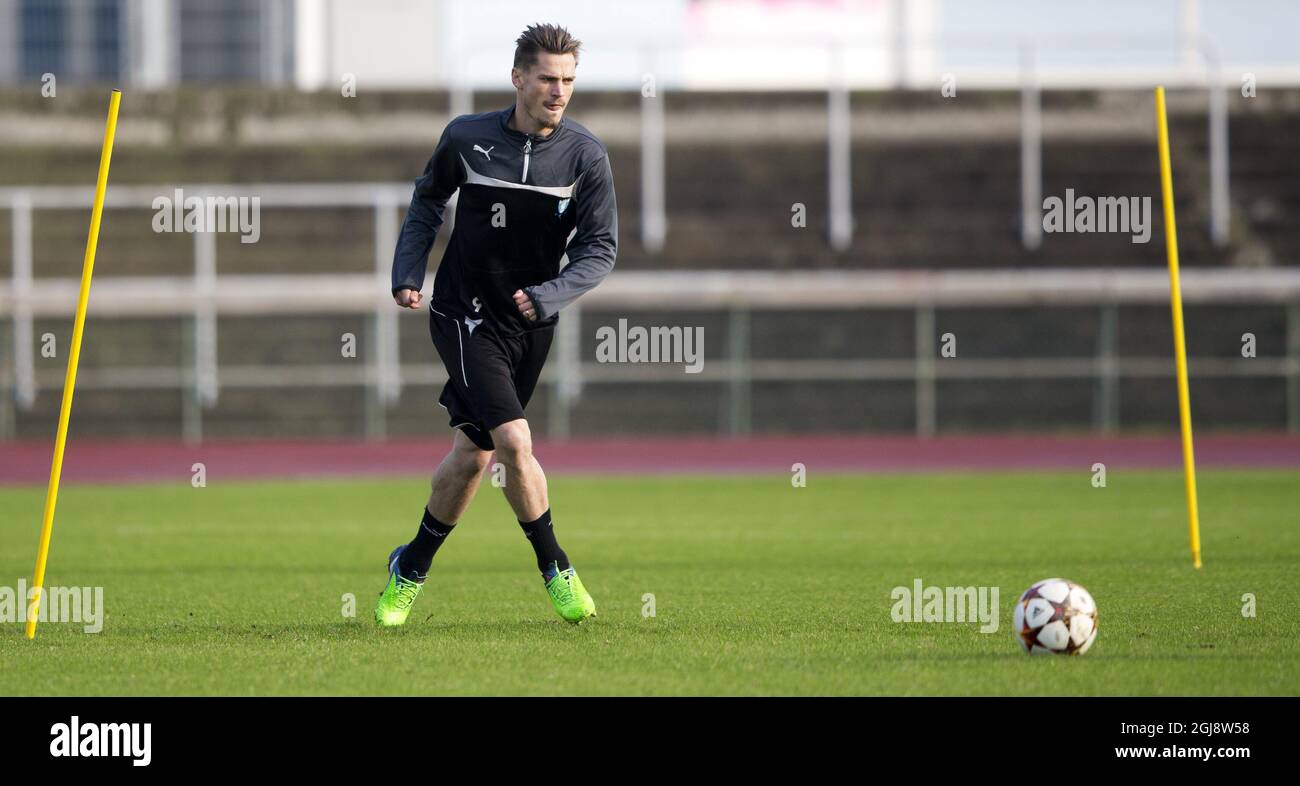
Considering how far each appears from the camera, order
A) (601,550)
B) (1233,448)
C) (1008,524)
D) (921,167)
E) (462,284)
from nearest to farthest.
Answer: (462,284) < (601,550) < (1008,524) < (1233,448) < (921,167)

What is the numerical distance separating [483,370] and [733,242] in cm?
1959

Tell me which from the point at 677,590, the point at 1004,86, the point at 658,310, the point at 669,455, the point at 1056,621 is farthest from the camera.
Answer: the point at 1004,86

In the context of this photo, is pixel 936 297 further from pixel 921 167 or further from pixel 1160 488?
pixel 1160 488

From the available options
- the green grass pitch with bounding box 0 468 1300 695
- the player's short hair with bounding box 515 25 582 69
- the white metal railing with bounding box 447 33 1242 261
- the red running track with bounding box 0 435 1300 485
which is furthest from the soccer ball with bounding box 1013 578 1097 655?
the white metal railing with bounding box 447 33 1242 261

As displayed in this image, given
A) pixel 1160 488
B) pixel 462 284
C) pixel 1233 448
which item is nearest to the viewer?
pixel 462 284

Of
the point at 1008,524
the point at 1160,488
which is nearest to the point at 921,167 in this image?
the point at 1160,488

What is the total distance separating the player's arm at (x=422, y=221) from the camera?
24.5ft

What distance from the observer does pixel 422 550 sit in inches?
300

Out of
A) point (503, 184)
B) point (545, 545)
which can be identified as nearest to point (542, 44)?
point (503, 184)

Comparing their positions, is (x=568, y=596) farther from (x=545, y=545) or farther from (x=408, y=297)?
(x=408, y=297)

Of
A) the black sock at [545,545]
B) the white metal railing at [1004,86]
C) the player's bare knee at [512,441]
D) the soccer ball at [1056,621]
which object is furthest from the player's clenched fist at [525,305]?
the white metal railing at [1004,86]

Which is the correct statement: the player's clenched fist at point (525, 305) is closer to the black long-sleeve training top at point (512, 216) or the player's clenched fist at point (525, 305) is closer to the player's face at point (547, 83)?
the black long-sleeve training top at point (512, 216)
